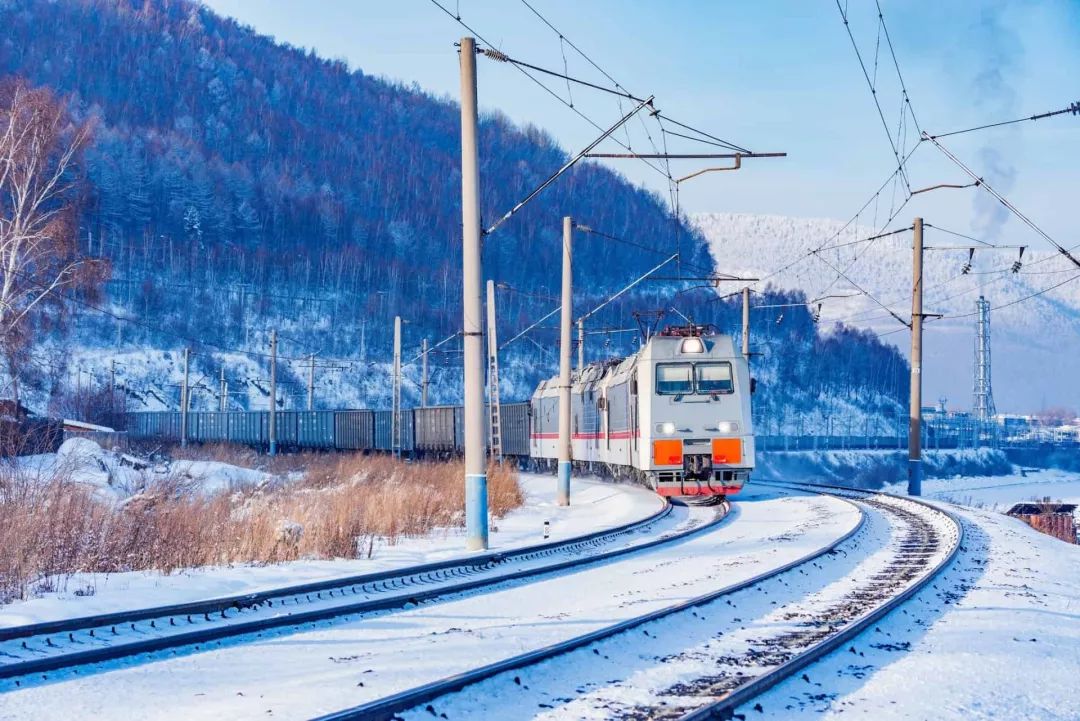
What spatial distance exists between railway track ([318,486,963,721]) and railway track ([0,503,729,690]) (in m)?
2.43

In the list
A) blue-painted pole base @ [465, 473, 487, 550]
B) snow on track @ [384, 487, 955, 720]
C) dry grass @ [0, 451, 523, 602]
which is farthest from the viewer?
blue-painted pole base @ [465, 473, 487, 550]

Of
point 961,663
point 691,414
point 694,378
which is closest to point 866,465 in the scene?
point 694,378

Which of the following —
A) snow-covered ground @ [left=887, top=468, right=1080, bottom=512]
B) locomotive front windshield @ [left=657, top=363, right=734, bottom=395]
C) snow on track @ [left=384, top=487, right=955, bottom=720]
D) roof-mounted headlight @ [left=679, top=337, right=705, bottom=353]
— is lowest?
snow-covered ground @ [left=887, top=468, right=1080, bottom=512]

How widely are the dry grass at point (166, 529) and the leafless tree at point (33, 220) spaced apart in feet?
38.9

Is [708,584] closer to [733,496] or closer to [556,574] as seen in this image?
[556,574]

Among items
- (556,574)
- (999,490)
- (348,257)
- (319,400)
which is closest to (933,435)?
(999,490)

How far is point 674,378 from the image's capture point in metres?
24.7

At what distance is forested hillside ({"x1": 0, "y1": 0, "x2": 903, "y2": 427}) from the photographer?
111125 mm

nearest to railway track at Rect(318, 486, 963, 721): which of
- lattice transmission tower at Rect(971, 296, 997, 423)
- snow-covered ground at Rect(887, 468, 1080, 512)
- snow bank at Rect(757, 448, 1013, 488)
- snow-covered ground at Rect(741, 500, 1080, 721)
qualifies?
snow-covered ground at Rect(741, 500, 1080, 721)

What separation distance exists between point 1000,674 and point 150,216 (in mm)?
136146

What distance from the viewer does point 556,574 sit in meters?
13.0

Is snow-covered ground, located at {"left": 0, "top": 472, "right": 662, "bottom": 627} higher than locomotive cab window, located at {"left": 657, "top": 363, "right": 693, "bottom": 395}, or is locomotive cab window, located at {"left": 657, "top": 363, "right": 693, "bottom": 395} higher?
locomotive cab window, located at {"left": 657, "top": 363, "right": 693, "bottom": 395}

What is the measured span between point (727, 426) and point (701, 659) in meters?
16.8

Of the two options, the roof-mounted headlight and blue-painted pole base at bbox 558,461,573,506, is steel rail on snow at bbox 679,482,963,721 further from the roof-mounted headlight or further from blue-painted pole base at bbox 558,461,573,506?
blue-painted pole base at bbox 558,461,573,506
